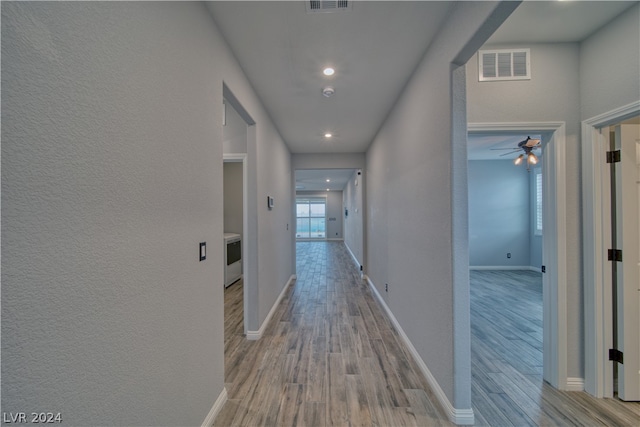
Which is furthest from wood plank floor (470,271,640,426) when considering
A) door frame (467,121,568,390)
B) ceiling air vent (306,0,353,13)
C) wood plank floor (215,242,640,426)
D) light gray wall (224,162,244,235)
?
light gray wall (224,162,244,235)

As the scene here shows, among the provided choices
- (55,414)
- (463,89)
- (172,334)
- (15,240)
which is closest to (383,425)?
(172,334)

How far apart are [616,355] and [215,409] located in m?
2.89

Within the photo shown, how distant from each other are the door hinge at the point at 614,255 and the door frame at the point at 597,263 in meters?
0.03

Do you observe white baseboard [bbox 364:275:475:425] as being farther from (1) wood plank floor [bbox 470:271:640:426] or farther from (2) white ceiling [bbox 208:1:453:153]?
(2) white ceiling [bbox 208:1:453:153]

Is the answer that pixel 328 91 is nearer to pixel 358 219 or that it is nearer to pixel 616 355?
pixel 616 355

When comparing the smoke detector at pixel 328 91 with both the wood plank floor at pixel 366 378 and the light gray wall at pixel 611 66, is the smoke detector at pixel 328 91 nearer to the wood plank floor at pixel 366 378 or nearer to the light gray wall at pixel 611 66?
the light gray wall at pixel 611 66

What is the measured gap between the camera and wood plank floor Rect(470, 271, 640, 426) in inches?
64.8

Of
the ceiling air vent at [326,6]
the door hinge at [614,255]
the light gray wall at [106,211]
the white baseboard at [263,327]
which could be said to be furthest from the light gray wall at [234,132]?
the door hinge at [614,255]

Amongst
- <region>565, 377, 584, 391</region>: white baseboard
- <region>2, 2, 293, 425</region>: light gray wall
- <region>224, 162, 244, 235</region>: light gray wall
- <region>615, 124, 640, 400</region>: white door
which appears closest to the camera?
<region>2, 2, 293, 425</region>: light gray wall

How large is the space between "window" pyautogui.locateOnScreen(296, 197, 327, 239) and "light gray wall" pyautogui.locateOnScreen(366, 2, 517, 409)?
1007cm

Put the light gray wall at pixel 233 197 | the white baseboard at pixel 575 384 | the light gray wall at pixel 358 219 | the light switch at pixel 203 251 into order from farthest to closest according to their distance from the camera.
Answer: the light gray wall at pixel 233 197
the light gray wall at pixel 358 219
the white baseboard at pixel 575 384
the light switch at pixel 203 251

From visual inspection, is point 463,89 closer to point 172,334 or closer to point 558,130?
point 558,130

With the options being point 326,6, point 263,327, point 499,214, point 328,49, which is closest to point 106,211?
point 326,6

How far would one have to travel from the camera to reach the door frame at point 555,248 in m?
1.90
